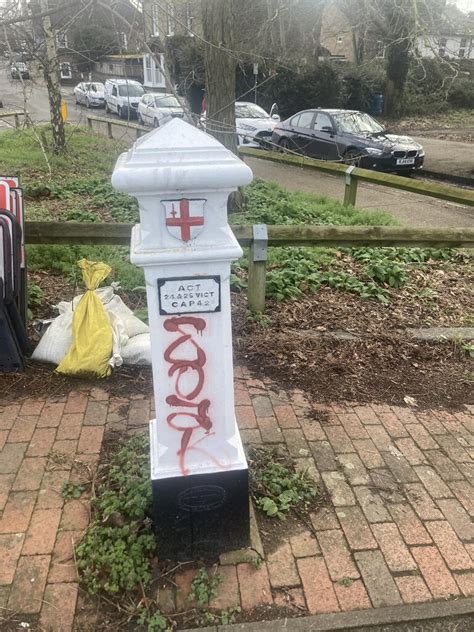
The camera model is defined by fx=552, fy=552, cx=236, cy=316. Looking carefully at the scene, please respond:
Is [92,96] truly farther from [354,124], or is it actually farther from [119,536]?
[119,536]

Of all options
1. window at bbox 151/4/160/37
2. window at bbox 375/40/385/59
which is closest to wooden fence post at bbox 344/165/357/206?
window at bbox 151/4/160/37

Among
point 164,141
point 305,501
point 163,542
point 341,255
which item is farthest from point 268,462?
point 341,255

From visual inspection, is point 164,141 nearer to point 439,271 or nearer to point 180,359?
point 180,359

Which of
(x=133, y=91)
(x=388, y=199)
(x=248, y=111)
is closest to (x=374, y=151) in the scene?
(x=388, y=199)

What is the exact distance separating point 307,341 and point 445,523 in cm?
185

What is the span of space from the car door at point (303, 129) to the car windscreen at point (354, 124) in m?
0.76

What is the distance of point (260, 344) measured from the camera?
164 inches

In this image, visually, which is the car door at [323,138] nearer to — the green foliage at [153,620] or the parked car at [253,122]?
the parked car at [253,122]

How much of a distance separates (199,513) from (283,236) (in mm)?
2553

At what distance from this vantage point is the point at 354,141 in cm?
1312

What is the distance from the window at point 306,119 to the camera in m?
14.2

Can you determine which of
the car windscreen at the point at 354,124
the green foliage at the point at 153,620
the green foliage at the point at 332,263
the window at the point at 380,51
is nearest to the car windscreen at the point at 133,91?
the car windscreen at the point at 354,124

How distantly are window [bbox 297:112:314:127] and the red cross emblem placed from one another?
1314 cm

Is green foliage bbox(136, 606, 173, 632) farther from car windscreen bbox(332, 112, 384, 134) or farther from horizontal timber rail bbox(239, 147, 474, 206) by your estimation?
car windscreen bbox(332, 112, 384, 134)
